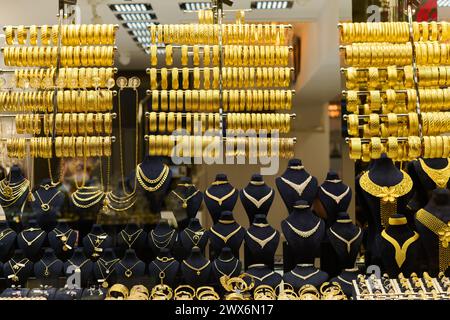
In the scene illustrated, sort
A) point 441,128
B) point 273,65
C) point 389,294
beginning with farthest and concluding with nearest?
1. point 273,65
2. point 441,128
3. point 389,294

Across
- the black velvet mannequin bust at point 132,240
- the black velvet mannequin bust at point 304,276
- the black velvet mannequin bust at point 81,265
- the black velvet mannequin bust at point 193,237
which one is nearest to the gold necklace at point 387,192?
the black velvet mannequin bust at point 304,276

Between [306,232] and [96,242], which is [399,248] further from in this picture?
[96,242]

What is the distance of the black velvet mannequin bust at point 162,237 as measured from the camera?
3023 millimetres

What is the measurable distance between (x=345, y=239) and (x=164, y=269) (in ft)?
2.77

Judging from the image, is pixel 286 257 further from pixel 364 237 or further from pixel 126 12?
pixel 126 12

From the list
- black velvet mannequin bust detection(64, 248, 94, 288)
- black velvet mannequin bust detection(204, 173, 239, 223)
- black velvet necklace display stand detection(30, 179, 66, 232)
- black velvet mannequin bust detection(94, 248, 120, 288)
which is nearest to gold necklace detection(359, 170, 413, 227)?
black velvet mannequin bust detection(204, 173, 239, 223)

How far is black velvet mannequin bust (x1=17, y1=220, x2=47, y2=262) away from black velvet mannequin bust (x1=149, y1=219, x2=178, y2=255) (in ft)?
1.75

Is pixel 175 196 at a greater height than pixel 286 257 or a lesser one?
greater

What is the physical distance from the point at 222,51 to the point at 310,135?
59 cm

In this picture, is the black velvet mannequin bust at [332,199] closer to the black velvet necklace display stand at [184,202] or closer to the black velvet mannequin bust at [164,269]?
the black velvet necklace display stand at [184,202]

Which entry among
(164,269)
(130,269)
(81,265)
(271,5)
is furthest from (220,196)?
(271,5)

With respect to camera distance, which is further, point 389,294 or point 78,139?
point 78,139

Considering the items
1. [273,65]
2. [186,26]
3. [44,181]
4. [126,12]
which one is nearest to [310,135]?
[273,65]

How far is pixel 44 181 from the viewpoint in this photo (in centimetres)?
313
